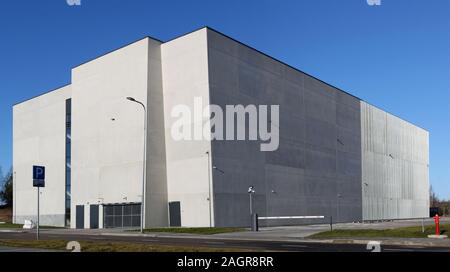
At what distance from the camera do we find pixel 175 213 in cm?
5112

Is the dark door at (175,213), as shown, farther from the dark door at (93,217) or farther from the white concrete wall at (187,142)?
the dark door at (93,217)

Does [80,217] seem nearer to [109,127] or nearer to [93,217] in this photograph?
[93,217]

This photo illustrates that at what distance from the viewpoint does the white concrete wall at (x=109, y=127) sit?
52.7m

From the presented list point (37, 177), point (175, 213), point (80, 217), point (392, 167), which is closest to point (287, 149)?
point (175, 213)

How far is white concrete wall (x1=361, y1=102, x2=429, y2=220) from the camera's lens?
8094cm

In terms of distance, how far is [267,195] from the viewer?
5516 cm

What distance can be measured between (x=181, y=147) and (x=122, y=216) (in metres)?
10.5

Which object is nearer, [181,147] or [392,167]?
[181,147]

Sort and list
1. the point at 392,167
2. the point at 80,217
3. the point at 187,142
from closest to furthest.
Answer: the point at 187,142, the point at 80,217, the point at 392,167

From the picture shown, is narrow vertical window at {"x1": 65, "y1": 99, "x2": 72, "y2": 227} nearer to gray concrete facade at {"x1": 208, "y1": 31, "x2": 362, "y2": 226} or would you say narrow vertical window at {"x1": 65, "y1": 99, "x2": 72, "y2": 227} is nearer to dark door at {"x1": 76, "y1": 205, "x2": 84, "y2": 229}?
dark door at {"x1": 76, "y1": 205, "x2": 84, "y2": 229}
